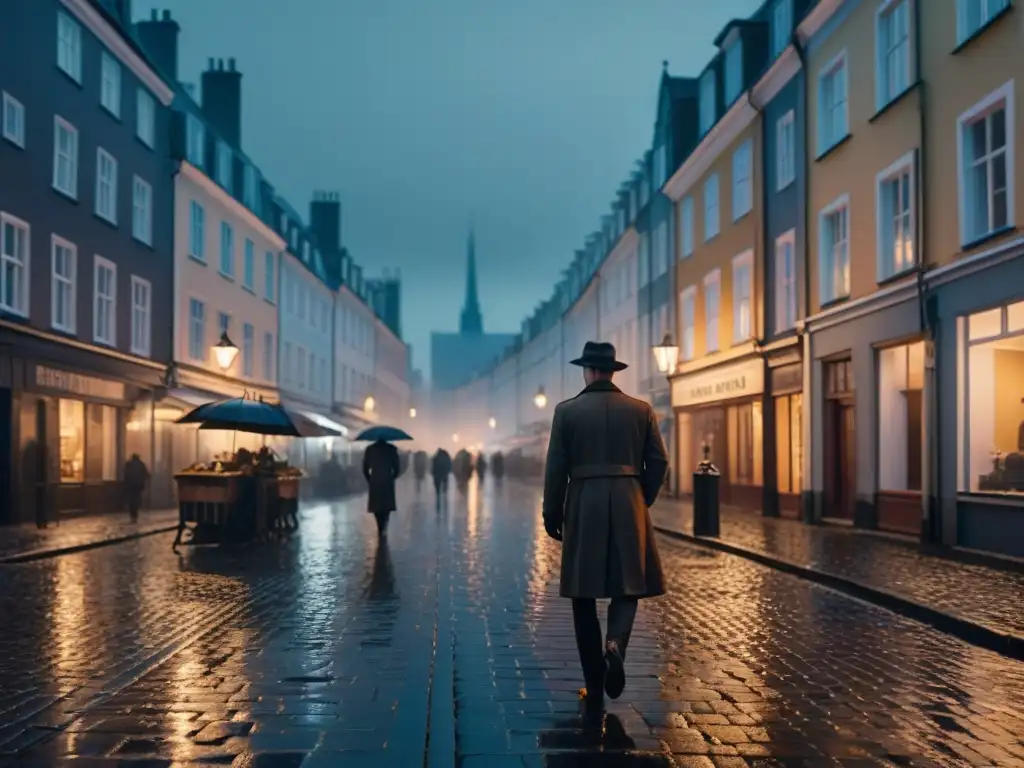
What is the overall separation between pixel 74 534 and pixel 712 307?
17.4 meters

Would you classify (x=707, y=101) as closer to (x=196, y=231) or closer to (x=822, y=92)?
(x=822, y=92)

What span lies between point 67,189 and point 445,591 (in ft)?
56.2

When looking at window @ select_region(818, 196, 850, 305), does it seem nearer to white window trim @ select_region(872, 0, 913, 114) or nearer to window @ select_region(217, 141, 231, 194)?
white window trim @ select_region(872, 0, 913, 114)

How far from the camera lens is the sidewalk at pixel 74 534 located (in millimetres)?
16547

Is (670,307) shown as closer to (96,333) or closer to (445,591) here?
(96,333)

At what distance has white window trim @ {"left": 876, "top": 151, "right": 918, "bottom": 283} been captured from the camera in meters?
18.0

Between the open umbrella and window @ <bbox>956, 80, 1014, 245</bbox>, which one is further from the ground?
window @ <bbox>956, 80, 1014, 245</bbox>

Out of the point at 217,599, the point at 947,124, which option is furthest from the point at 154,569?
the point at 947,124

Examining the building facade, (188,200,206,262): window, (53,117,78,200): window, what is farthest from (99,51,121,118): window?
(188,200,206,262): window

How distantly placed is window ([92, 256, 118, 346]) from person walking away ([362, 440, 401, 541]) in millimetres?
9585

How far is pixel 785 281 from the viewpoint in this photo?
82.7ft

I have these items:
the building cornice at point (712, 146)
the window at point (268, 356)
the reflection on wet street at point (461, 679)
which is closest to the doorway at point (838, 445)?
the building cornice at point (712, 146)

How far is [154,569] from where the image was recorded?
1476 centimetres

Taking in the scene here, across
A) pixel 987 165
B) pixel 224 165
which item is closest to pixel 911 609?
pixel 987 165
